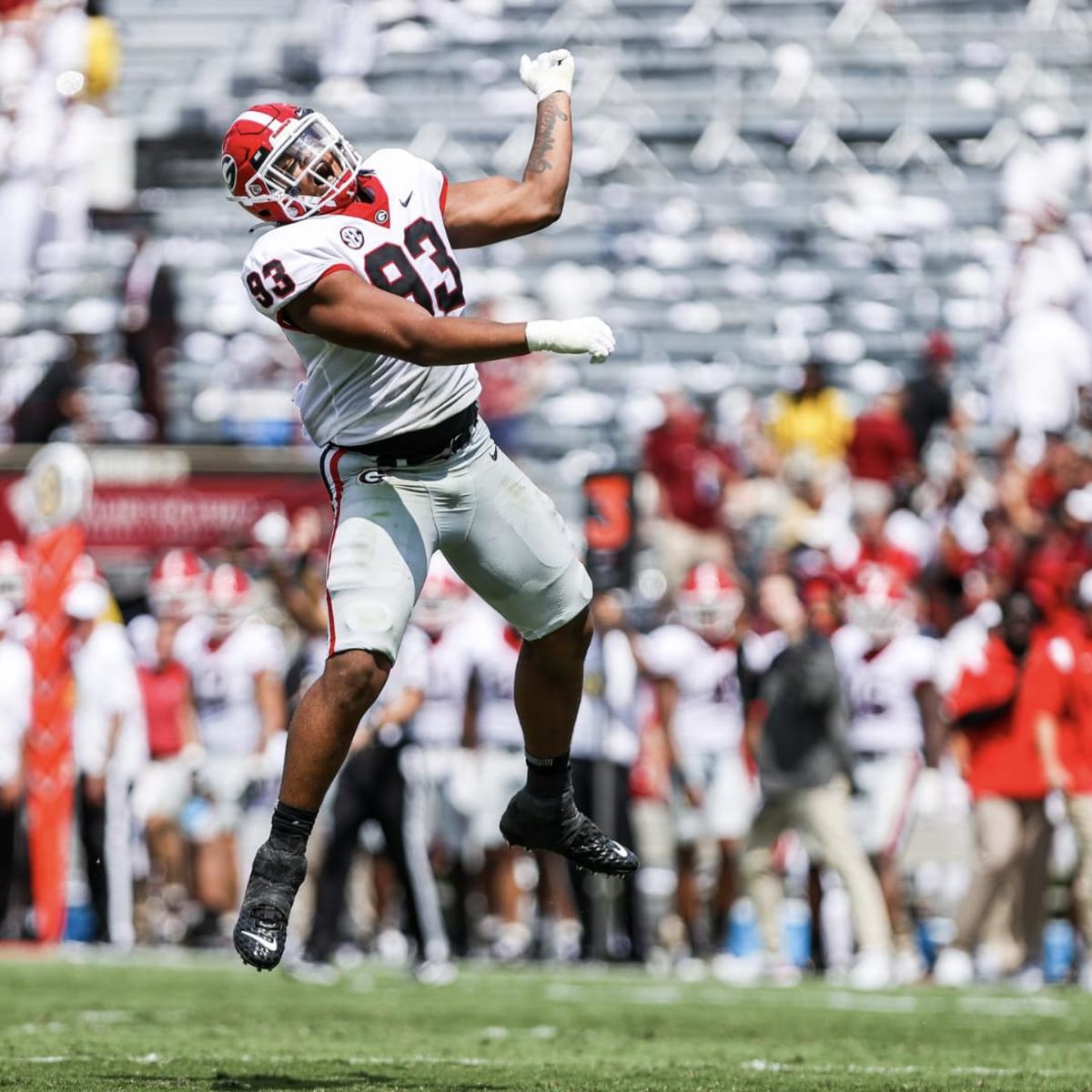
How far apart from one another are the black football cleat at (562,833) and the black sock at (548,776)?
2 centimetres

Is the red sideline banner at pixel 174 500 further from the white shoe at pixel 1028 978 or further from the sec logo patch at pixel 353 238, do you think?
the sec logo patch at pixel 353 238

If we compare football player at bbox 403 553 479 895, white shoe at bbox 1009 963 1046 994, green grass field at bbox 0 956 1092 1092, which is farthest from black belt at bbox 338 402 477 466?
football player at bbox 403 553 479 895

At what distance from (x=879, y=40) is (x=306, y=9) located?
4.91 metres

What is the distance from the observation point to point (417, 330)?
5.45 metres

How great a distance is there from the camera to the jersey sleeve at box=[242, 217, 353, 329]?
5.52m

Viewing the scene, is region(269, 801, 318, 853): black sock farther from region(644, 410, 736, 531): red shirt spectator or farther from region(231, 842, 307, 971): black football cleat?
region(644, 410, 736, 531): red shirt spectator

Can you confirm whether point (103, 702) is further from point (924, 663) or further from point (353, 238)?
point (353, 238)

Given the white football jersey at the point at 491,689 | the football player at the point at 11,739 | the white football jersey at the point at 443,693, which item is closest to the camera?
the white football jersey at the point at 443,693

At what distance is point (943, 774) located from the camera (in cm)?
1202

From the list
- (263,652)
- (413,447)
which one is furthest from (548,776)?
(263,652)

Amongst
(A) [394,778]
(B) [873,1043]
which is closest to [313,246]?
(B) [873,1043]

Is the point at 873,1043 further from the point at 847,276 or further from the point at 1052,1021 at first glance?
the point at 847,276

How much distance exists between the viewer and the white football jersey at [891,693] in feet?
38.1

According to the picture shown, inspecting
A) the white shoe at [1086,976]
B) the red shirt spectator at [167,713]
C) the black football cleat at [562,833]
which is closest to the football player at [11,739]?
the red shirt spectator at [167,713]
